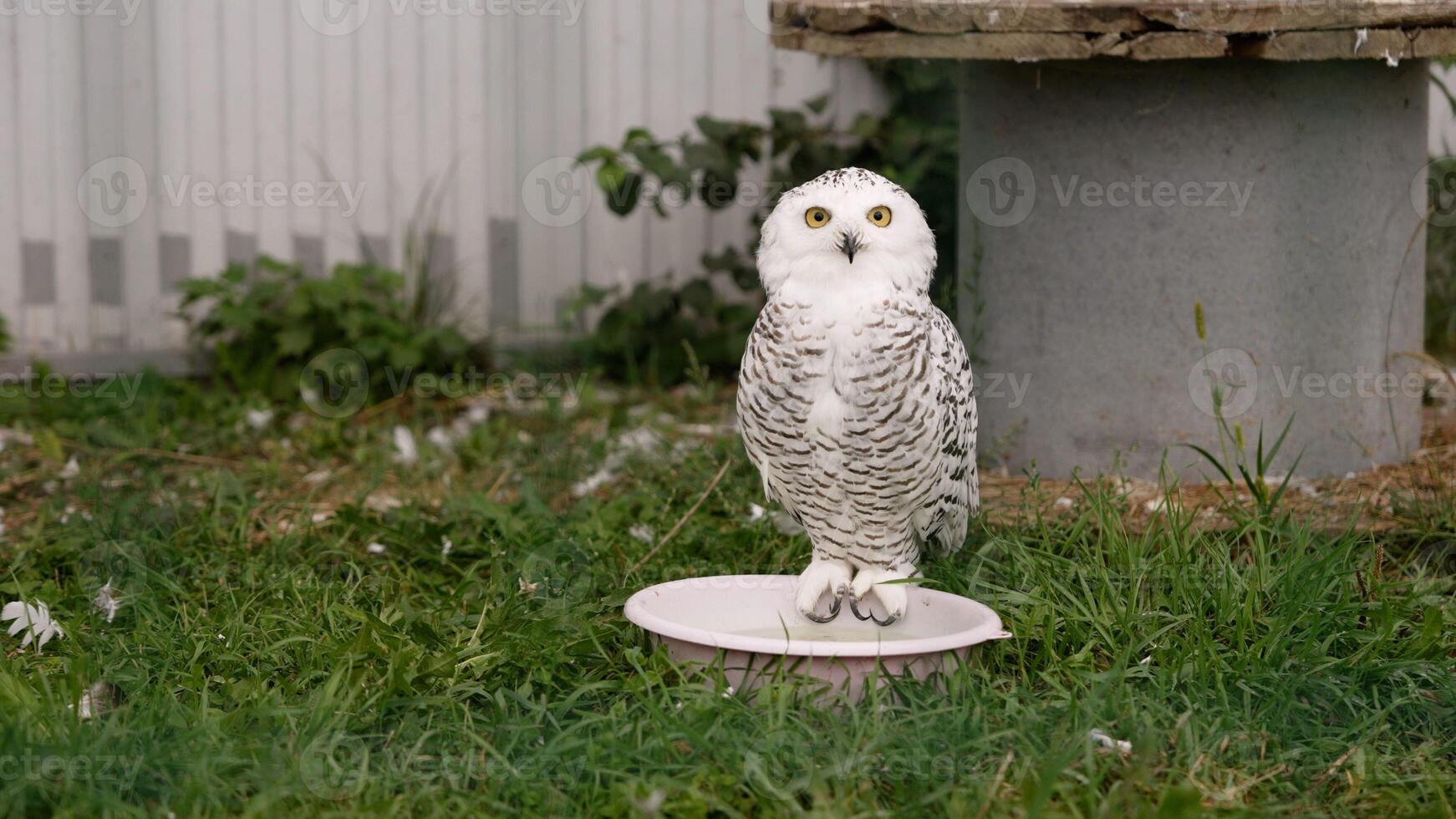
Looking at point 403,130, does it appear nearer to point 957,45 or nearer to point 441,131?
point 441,131

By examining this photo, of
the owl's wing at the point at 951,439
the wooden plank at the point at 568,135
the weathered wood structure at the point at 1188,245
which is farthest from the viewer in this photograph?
the wooden plank at the point at 568,135

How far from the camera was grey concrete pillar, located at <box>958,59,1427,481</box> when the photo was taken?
14.1ft

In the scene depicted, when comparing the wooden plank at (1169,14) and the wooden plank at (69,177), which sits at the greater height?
the wooden plank at (1169,14)

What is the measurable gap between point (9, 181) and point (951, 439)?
4.28m

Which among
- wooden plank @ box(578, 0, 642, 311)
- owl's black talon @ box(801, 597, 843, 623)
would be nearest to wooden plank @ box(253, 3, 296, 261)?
wooden plank @ box(578, 0, 642, 311)

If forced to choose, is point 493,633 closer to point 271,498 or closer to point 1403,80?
point 271,498

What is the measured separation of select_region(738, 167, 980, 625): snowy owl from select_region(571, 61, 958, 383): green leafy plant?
8.49ft

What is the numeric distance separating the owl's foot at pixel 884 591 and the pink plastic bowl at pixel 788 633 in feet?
0.07

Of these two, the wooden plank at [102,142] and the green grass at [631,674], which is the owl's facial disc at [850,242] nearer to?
the green grass at [631,674]

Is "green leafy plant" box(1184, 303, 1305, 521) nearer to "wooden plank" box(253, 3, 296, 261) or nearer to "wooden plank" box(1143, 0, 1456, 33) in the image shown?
"wooden plank" box(1143, 0, 1456, 33)

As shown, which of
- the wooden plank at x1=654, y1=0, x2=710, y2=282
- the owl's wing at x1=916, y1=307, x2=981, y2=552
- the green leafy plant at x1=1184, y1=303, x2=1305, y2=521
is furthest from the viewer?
the wooden plank at x1=654, y1=0, x2=710, y2=282

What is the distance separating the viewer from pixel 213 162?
238 inches

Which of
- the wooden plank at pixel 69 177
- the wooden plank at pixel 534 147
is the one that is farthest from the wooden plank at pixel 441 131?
the wooden plank at pixel 69 177

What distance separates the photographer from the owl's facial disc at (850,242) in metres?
2.97
